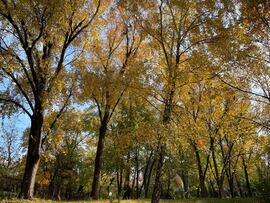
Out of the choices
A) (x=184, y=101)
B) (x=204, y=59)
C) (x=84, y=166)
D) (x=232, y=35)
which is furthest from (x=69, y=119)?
(x=84, y=166)

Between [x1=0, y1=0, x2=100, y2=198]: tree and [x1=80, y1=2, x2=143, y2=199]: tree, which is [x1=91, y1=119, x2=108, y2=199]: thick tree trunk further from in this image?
[x1=0, y1=0, x2=100, y2=198]: tree

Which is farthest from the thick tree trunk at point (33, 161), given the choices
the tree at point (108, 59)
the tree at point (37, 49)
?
the tree at point (108, 59)

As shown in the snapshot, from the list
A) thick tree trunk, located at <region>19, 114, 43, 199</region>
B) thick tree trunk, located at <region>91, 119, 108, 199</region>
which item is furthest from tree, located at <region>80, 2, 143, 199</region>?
thick tree trunk, located at <region>19, 114, 43, 199</region>

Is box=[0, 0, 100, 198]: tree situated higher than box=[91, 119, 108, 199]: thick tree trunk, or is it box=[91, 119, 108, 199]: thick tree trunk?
box=[0, 0, 100, 198]: tree

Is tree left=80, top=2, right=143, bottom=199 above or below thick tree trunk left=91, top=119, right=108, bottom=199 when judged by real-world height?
above

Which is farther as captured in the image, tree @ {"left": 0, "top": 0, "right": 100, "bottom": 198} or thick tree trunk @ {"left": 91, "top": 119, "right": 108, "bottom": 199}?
thick tree trunk @ {"left": 91, "top": 119, "right": 108, "bottom": 199}

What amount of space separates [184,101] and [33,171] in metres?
9.89

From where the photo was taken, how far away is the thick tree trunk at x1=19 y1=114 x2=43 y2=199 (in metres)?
12.6

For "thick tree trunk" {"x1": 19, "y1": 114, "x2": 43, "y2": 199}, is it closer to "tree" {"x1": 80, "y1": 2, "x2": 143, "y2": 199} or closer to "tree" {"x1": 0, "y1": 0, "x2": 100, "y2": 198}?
"tree" {"x1": 0, "y1": 0, "x2": 100, "y2": 198}

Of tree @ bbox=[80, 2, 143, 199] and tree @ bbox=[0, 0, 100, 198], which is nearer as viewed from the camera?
tree @ bbox=[0, 0, 100, 198]

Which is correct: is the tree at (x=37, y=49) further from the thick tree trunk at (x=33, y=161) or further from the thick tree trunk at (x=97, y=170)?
the thick tree trunk at (x=97, y=170)

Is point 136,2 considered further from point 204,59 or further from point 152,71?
point 204,59

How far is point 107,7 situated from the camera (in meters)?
16.7

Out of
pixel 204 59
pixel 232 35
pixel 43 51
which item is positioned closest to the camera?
pixel 232 35
